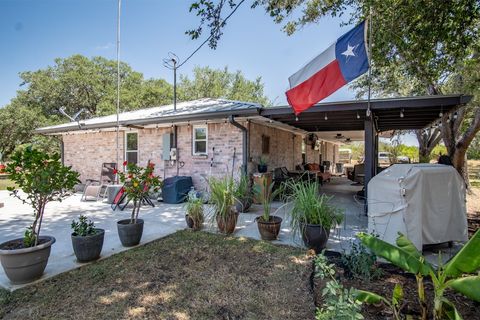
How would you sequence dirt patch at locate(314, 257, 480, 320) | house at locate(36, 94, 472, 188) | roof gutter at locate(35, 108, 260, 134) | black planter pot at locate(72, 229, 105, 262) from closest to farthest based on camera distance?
dirt patch at locate(314, 257, 480, 320)
black planter pot at locate(72, 229, 105, 262)
house at locate(36, 94, 472, 188)
roof gutter at locate(35, 108, 260, 134)

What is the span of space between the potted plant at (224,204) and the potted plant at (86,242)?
6.44 feet

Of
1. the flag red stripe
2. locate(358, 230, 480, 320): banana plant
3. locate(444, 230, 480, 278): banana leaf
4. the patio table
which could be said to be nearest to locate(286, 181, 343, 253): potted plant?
locate(358, 230, 480, 320): banana plant

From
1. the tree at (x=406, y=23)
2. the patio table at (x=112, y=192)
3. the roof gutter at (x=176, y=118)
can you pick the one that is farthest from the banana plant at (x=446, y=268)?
the patio table at (x=112, y=192)

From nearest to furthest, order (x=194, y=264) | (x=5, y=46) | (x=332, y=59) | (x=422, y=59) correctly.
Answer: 1. (x=194, y=264)
2. (x=332, y=59)
3. (x=422, y=59)
4. (x=5, y=46)

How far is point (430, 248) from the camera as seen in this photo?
14.3 ft

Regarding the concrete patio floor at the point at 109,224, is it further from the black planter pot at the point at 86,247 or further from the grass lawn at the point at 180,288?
the grass lawn at the point at 180,288

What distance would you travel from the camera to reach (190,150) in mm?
9117

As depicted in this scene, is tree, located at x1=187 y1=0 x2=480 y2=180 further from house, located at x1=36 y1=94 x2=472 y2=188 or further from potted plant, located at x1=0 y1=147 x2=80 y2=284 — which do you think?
potted plant, located at x1=0 y1=147 x2=80 y2=284

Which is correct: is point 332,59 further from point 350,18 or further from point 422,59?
point 350,18

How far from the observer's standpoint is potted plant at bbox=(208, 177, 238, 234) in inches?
193

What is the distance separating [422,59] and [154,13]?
8.09m

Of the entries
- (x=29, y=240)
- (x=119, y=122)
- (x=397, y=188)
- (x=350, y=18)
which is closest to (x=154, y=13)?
(x=119, y=122)

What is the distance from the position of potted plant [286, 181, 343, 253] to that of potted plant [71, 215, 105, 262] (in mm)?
2969

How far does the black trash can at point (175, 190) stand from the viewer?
8.27 meters
